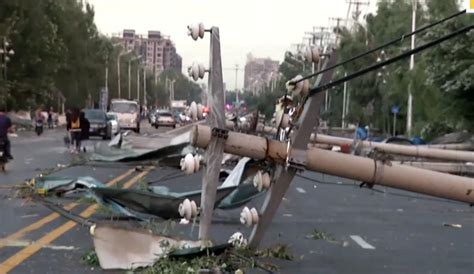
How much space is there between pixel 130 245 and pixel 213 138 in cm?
155

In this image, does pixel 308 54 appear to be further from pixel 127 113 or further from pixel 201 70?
pixel 127 113

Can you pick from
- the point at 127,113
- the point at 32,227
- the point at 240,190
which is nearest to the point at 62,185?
the point at 240,190

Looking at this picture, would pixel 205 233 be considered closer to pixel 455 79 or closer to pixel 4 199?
pixel 4 199

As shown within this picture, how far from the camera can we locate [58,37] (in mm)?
94875

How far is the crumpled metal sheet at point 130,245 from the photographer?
33.2ft

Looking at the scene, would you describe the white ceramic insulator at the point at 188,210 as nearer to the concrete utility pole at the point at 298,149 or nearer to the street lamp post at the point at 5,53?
the concrete utility pole at the point at 298,149

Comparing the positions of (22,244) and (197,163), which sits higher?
(197,163)

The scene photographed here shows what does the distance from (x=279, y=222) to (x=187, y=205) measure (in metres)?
6.51

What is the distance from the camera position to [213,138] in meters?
9.58

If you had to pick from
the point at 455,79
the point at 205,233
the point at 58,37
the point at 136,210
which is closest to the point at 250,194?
the point at 136,210

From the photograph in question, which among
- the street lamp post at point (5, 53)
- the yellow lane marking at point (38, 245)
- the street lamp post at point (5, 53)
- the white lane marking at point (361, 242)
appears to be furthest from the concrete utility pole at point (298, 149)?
the street lamp post at point (5, 53)

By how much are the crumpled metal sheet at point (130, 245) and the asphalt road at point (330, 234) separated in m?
0.26

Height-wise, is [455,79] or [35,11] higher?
[35,11]

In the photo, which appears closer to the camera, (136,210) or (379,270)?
(379,270)
